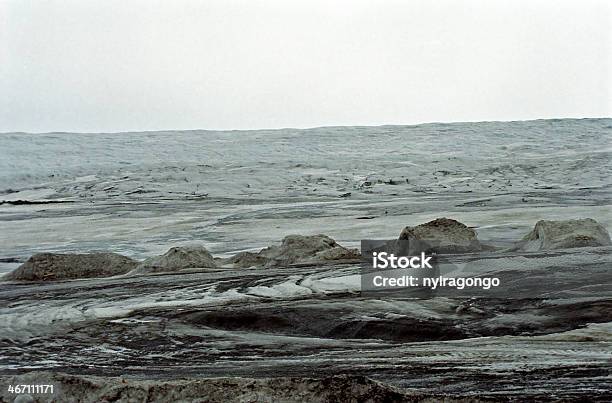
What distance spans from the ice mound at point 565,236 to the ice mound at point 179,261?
2.78 metres

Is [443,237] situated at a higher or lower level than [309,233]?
higher

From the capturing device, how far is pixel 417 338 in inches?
173

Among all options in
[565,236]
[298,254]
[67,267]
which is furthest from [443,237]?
[67,267]

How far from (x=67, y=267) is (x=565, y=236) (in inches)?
167

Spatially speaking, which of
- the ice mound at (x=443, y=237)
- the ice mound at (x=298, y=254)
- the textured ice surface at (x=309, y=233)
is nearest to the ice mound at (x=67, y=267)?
the textured ice surface at (x=309, y=233)

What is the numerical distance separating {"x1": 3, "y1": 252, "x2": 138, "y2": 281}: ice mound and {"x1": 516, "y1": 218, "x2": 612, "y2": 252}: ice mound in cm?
355

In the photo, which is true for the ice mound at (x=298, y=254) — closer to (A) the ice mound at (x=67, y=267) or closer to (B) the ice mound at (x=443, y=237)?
(B) the ice mound at (x=443, y=237)

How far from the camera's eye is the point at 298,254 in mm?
7402

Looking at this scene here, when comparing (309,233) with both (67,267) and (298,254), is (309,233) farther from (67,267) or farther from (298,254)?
(67,267)

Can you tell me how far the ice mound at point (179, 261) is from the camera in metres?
7.08

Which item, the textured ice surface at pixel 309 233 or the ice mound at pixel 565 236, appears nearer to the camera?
the textured ice surface at pixel 309 233

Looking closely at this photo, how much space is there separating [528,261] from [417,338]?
2.13m

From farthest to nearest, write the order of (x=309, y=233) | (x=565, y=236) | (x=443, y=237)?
1. (x=309, y=233)
2. (x=443, y=237)
3. (x=565, y=236)

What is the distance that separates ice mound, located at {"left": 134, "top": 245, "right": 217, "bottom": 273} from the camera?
23.2 ft
